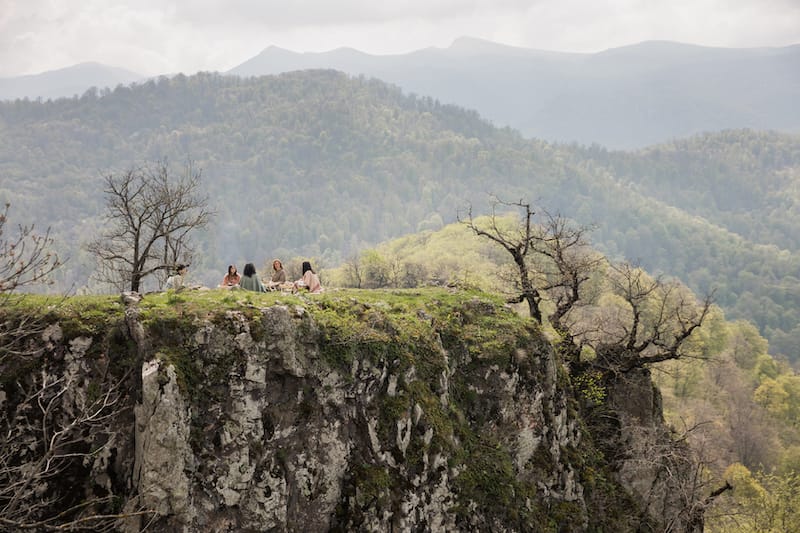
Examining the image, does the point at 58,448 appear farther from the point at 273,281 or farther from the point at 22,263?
the point at 273,281

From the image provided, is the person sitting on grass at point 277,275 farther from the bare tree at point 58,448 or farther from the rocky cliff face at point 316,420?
the bare tree at point 58,448

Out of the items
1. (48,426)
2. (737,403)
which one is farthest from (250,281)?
(737,403)

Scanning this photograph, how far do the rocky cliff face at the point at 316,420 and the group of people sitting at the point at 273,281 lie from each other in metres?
1.94

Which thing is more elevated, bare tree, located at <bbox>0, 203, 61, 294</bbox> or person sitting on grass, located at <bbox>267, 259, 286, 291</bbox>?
bare tree, located at <bbox>0, 203, 61, 294</bbox>

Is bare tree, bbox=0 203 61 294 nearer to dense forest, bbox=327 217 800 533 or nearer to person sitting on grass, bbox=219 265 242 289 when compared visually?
person sitting on grass, bbox=219 265 242 289

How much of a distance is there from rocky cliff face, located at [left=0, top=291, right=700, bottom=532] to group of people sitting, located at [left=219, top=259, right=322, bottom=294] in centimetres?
194

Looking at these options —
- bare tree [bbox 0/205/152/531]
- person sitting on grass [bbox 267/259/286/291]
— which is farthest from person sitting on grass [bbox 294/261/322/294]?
bare tree [bbox 0/205/152/531]

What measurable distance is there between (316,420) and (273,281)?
26.4 ft

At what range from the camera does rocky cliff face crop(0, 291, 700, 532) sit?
13.0 meters

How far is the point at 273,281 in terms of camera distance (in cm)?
2162

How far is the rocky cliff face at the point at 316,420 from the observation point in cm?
1298

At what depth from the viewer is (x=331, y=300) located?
17656mm

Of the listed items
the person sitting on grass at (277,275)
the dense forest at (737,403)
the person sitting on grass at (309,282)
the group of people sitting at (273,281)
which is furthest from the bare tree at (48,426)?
the dense forest at (737,403)

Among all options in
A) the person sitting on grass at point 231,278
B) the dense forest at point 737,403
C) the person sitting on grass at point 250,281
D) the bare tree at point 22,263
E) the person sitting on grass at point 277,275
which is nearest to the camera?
the bare tree at point 22,263
